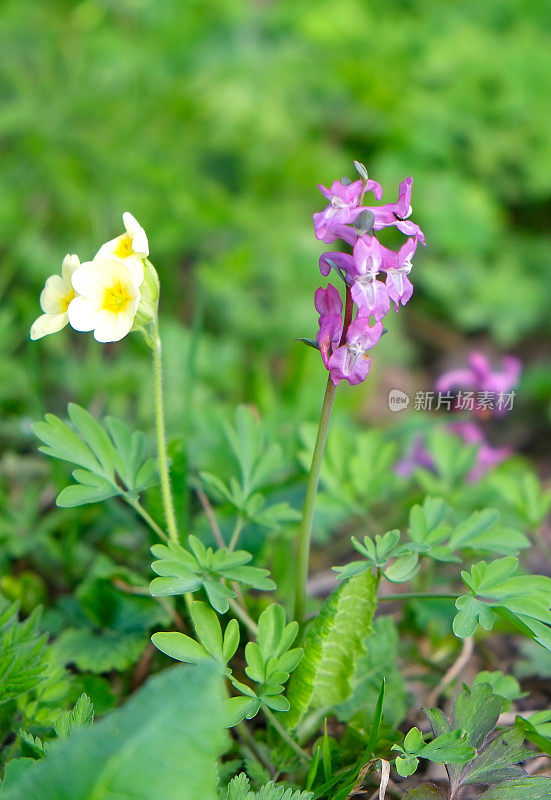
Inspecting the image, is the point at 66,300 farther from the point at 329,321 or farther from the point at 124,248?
the point at 329,321

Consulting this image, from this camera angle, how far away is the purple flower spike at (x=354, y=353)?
3.41 feet

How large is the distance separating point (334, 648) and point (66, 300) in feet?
2.51

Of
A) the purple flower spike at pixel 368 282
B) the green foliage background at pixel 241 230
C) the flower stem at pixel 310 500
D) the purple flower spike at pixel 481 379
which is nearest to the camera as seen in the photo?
the purple flower spike at pixel 368 282

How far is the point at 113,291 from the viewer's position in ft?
3.57

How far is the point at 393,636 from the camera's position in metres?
1.37

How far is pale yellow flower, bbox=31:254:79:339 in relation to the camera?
1.12 m

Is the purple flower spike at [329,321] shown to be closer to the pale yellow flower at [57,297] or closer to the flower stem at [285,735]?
the pale yellow flower at [57,297]

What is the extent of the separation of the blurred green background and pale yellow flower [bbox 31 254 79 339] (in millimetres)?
653

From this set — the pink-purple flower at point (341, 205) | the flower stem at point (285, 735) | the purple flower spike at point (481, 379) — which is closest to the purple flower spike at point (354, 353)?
the pink-purple flower at point (341, 205)

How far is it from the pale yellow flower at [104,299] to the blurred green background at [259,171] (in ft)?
2.32

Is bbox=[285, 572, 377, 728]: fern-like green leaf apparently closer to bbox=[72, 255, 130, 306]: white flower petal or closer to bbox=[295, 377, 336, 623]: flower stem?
bbox=[295, 377, 336, 623]: flower stem

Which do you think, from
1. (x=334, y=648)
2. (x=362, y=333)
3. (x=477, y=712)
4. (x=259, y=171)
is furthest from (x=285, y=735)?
(x=259, y=171)

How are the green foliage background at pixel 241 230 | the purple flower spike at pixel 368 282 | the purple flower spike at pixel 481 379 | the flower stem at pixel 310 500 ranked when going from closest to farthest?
1. the purple flower spike at pixel 368 282
2. the flower stem at pixel 310 500
3. the green foliage background at pixel 241 230
4. the purple flower spike at pixel 481 379

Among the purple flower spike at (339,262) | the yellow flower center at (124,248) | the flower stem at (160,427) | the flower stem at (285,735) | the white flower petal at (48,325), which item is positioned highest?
the yellow flower center at (124,248)
